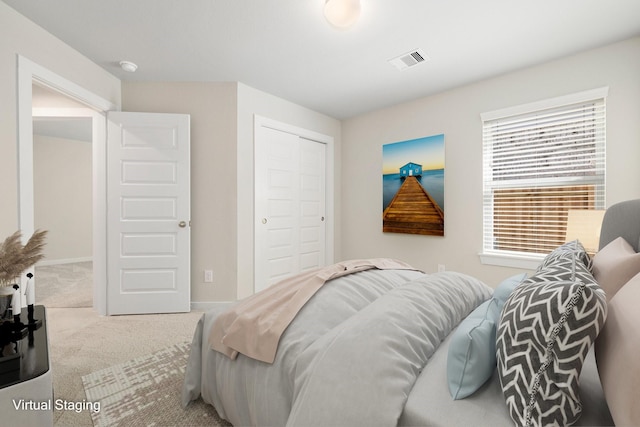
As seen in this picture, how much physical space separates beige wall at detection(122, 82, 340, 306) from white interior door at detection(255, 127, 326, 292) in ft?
0.94

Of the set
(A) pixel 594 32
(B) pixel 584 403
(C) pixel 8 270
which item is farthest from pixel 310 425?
(A) pixel 594 32

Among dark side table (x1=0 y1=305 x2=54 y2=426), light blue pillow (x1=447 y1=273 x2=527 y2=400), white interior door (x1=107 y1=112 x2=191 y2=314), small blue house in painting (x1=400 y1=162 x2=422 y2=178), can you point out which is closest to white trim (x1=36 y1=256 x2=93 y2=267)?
white interior door (x1=107 y1=112 x2=191 y2=314)

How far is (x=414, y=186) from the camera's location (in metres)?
3.90

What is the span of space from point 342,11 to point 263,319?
1.93 meters

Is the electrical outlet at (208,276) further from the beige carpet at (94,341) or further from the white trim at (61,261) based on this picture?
the white trim at (61,261)

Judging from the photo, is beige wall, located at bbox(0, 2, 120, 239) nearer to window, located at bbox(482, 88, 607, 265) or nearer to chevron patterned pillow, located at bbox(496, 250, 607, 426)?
chevron patterned pillow, located at bbox(496, 250, 607, 426)

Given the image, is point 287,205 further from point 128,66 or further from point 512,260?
point 512,260

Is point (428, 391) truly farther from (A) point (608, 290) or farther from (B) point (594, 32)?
(B) point (594, 32)

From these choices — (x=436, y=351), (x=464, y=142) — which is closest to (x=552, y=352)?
(x=436, y=351)

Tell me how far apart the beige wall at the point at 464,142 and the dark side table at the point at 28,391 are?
354cm

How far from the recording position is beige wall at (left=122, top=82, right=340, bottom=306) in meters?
3.42

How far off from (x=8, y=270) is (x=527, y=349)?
1856mm

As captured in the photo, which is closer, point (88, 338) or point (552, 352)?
point (552, 352)

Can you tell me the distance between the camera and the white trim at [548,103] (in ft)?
8.68
